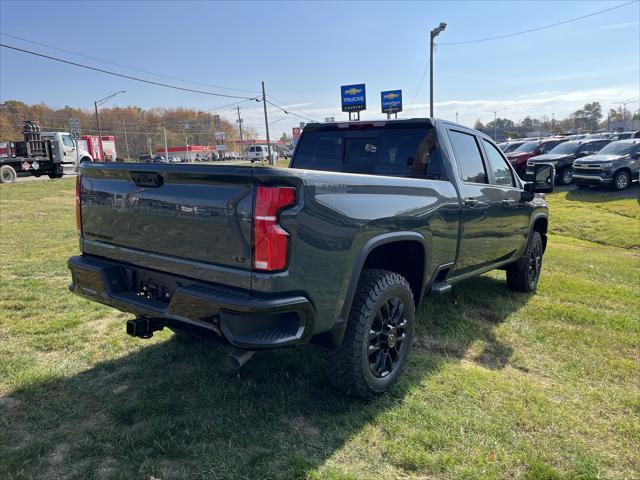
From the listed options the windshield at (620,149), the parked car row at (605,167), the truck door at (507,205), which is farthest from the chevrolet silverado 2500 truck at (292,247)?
the windshield at (620,149)

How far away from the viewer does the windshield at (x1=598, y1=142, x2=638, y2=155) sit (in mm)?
19141

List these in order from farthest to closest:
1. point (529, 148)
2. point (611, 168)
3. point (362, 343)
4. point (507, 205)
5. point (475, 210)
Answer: point (529, 148), point (611, 168), point (507, 205), point (475, 210), point (362, 343)

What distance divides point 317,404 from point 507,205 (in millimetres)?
3035

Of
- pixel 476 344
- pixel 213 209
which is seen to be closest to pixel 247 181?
pixel 213 209

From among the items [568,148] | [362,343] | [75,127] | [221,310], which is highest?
[75,127]

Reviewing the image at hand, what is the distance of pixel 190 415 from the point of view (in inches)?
117

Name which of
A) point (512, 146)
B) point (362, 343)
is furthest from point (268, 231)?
point (512, 146)

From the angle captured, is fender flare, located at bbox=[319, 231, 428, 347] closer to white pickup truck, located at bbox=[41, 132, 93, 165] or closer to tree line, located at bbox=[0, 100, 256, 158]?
white pickup truck, located at bbox=[41, 132, 93, 165]

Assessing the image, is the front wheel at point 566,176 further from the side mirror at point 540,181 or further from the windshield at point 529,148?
the side mirror at point 540,181

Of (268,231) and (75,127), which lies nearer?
(268,231)

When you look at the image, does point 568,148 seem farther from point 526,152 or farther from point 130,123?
point 130,123

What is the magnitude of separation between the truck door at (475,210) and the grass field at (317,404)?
70 cm

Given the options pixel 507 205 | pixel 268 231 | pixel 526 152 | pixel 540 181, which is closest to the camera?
pixel 268 231

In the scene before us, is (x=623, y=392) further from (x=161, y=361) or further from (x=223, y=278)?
(x=161, y=361)
